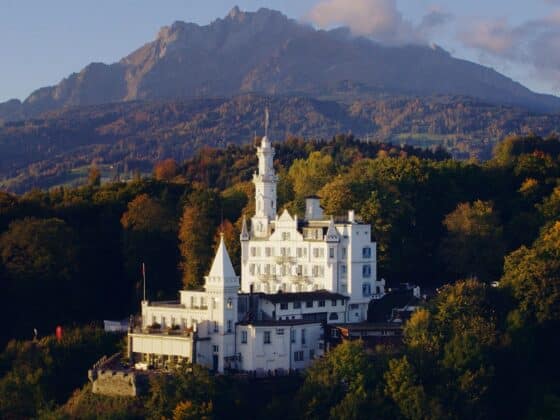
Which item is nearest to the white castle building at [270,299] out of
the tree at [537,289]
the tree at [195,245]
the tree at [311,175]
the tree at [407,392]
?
the tree at [195,245]

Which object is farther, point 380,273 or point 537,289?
point 380,273

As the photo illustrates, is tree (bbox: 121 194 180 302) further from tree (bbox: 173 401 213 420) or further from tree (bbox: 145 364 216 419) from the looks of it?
tree (bbox: 173 401 213 420)

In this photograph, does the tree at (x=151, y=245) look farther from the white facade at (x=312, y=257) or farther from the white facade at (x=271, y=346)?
the white facade at (x=271, y=346)

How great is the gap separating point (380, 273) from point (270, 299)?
12.6 meters

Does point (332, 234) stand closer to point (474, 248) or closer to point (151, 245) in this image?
point (474, 248)

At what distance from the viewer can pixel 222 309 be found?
246 feet

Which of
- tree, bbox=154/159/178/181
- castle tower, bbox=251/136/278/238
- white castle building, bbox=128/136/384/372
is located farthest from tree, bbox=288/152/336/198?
tree, bbox=154/159/178/181

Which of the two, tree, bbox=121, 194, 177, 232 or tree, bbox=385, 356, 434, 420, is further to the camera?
tree, bbox=121, 194, 177, 232

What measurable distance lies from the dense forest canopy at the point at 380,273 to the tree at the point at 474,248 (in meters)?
0.08

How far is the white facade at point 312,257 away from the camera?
271 feet

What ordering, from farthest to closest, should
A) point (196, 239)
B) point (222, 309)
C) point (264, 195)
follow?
1. point (196, 239)
2. point (264, 195)
3. point (222, 309)

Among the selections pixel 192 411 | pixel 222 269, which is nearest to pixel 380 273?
pixel 222 269

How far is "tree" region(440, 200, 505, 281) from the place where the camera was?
88812 millimetres

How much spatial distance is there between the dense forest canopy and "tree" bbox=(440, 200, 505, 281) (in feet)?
0.28
